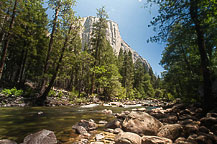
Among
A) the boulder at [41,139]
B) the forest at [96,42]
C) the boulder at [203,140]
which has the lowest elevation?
the boulder at [41,139]

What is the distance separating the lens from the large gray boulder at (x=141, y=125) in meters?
4.01

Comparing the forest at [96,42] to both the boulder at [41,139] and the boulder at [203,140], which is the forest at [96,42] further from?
the boulder at [41,139]

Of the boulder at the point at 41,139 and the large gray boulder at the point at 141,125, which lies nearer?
the boulder at the point at 41,139

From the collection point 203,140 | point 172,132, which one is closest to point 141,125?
point 172,132

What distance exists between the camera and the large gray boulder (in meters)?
4.01

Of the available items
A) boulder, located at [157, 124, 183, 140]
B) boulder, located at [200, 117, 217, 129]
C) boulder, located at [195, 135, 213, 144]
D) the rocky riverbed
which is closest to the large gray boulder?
the rocky riverbed

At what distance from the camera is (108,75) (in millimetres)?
22406

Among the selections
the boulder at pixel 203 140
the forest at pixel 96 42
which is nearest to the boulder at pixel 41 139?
the boulder at pixel 203 140

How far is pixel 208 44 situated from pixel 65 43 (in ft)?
51.2

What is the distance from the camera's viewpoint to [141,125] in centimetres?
418

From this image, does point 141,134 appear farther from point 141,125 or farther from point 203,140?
point 203,140

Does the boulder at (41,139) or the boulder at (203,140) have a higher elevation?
the boulder at (203,140)

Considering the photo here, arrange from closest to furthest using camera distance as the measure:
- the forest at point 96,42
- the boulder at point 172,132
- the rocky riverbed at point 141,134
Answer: the rocky riverbed at point 141,134
the boulder at point 172,132
the forest at point 96,42

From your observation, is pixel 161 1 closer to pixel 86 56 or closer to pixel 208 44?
pixel 86 56
